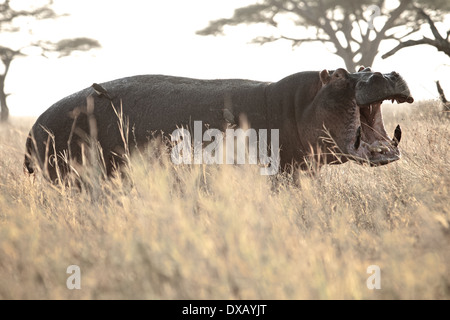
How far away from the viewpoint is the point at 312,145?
140 inches

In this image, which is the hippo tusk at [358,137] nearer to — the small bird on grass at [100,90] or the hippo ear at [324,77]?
the hippo ear at [324,77]

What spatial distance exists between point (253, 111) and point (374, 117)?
35.1 inches

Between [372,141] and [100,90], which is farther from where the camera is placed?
[100,90]

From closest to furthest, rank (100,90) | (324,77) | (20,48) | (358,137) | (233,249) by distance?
(233,249) < (358,137) < (324,77) < (100,90) < (20,48)

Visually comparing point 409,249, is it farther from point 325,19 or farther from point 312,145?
point 325,19

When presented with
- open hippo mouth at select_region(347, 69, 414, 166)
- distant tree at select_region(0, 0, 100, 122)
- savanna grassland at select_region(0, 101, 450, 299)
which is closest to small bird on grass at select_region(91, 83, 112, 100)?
savanna grassland at select_region(0, 101, 450, 299)

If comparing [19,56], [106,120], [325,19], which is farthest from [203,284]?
[19,56]

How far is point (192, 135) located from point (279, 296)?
2.24 m

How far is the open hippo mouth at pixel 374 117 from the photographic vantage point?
3051 millimetres

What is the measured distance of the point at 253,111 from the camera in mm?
3789

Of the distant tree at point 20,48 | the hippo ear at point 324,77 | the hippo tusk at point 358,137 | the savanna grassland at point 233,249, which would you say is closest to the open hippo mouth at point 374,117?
the hippo tusk at point 358,137

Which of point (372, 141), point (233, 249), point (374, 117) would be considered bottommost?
point (233, 249)

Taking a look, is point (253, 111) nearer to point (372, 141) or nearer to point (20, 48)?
point (372, 141)

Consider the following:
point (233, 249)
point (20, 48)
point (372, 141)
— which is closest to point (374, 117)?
point (372, 141)
